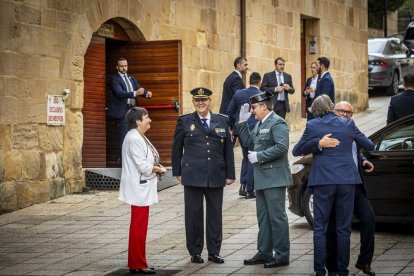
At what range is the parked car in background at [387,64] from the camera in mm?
31797

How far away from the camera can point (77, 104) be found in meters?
17.8

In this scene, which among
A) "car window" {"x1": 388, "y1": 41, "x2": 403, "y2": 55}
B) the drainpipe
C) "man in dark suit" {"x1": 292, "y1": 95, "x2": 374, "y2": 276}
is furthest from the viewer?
"car window" {"x1": 388, "y1": 41, "x2": 403, "y2": 55}

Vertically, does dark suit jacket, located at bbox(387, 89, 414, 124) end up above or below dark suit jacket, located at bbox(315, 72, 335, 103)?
below

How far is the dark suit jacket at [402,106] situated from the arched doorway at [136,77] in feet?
17.2

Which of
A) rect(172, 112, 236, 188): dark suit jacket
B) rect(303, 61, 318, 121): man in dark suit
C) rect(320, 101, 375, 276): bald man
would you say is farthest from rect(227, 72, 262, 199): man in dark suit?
rect(320, 101, 375, 276): bald man

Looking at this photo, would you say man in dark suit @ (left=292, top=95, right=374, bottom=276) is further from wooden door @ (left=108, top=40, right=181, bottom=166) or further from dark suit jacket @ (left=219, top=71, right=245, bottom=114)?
wooden door @ (left=108, top=40, right=181, bottom=166)

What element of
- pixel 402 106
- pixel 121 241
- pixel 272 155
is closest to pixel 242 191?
pixel 402 106

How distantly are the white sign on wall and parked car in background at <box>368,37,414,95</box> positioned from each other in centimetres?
1575

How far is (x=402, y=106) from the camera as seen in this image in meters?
15.1

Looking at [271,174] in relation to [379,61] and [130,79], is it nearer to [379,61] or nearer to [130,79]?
[130,79]

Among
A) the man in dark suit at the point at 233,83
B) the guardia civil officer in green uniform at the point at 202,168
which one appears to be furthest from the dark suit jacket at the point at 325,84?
the guardia civil officer in green uniform at the point at 202,168

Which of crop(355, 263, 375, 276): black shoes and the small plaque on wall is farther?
the small plaque on wall

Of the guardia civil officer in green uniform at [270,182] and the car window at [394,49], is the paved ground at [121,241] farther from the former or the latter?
the car window at [394,49]

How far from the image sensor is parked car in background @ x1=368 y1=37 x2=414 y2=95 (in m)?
31.8
